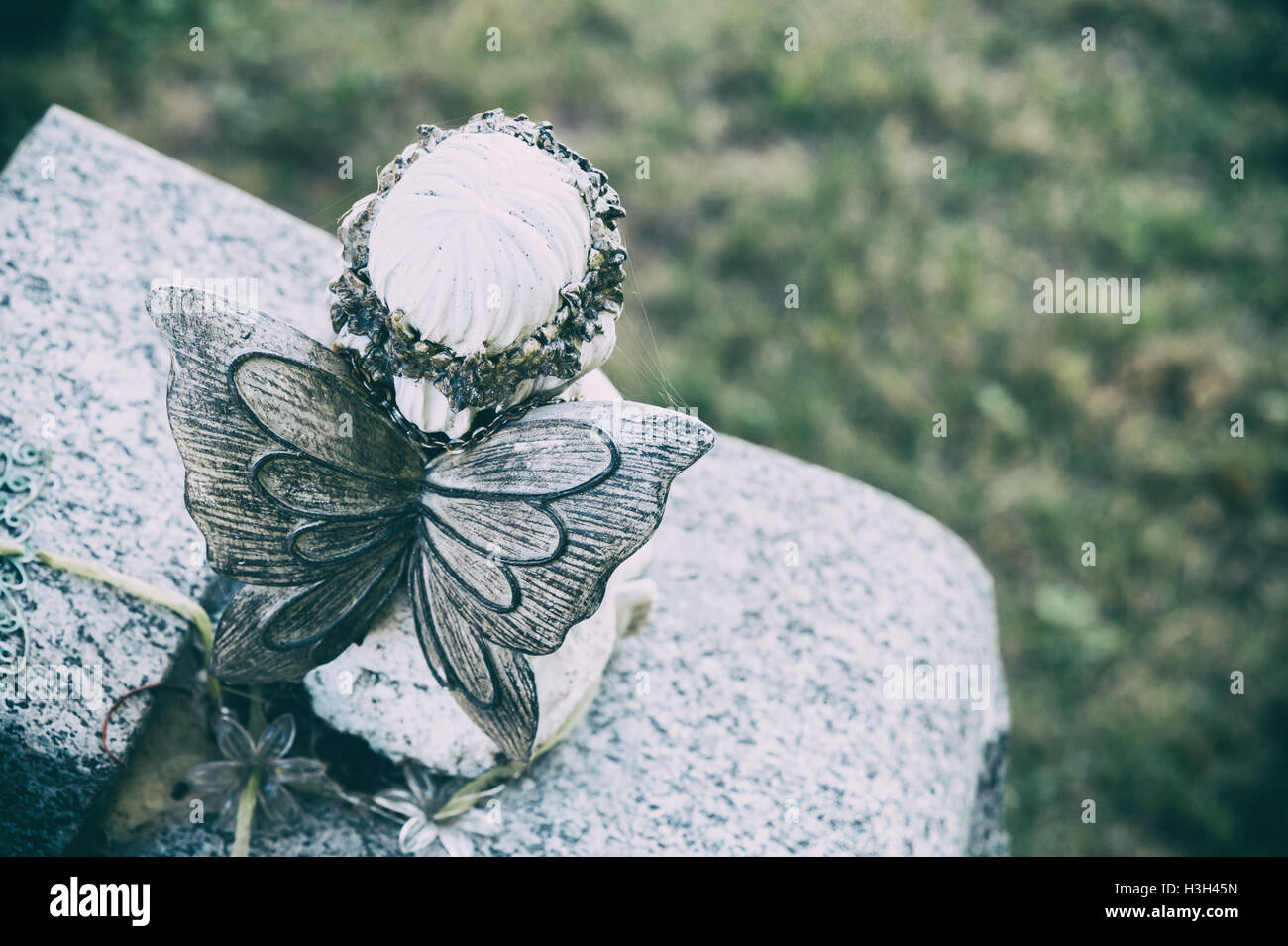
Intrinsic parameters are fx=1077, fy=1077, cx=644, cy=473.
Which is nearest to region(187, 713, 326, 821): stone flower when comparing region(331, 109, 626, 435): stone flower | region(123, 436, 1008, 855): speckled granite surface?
region(123, 436, 1008, 855): speckled granite surface

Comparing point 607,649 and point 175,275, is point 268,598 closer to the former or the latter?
point 607,649

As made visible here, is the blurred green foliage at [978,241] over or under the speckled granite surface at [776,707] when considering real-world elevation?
over

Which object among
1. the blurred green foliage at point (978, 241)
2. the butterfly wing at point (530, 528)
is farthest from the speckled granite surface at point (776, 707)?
the blurred green foliage at point (978, 241)

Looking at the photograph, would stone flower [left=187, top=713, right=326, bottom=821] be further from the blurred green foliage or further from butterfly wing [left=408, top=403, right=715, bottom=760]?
the blurred green foliage

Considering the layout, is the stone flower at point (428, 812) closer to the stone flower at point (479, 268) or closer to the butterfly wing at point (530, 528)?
the butterfly wing at point (530, 528)

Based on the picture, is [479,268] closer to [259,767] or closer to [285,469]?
[285,469]

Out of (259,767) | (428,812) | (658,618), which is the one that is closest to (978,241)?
(658,618)

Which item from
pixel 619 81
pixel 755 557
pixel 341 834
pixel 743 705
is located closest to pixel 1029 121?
pixel 619 81
